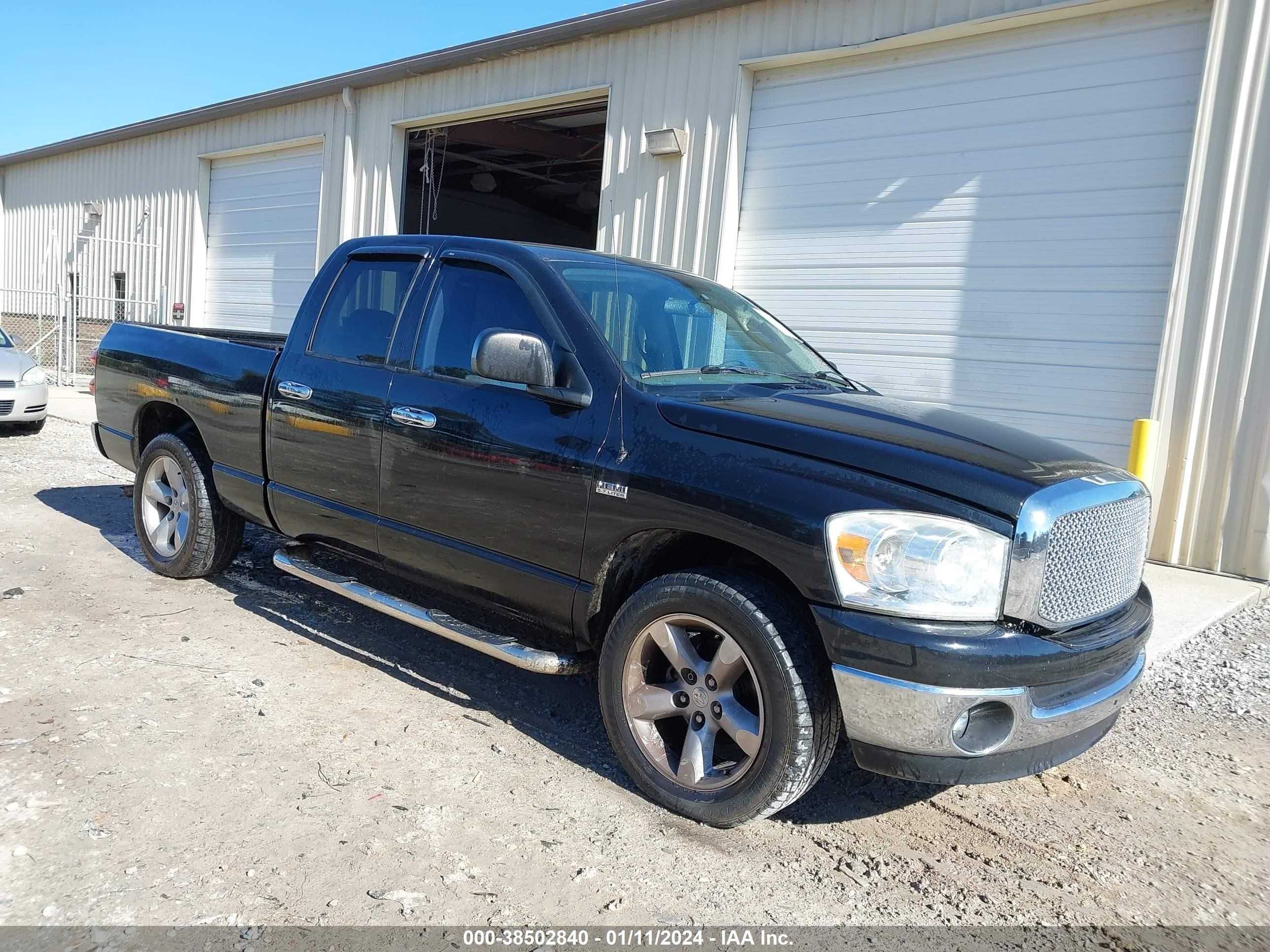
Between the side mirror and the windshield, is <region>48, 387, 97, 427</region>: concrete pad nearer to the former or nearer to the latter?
the windshield

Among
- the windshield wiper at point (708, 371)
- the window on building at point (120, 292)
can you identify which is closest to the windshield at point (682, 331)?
the windshield wiper at point (708, 371)

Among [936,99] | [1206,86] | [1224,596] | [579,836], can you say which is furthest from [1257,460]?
[579,836]

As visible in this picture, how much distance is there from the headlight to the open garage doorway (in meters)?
7.83

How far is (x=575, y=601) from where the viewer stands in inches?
134

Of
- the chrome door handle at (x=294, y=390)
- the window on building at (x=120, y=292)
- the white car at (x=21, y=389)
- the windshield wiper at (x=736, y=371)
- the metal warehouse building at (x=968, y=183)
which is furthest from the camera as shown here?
the window on building at (x=120, y=292)

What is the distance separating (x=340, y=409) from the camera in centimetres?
Result: 426

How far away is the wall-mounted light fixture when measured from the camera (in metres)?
9.38

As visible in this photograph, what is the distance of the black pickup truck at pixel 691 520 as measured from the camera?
2689 mm

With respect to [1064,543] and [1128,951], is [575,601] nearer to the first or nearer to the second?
[1064,543]

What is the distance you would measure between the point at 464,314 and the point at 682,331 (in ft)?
3.03

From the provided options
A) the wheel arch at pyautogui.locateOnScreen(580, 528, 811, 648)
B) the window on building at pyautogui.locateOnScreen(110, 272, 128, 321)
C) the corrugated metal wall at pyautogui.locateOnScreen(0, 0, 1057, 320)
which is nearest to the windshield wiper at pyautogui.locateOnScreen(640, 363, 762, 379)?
the wheel arch at pyautogui.locateOnScreen(580, 528, 811, 648)

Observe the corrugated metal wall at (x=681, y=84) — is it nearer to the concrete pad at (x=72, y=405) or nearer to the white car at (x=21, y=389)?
the white car at (x=21, y=389)

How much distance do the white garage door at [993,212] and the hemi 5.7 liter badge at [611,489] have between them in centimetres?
532

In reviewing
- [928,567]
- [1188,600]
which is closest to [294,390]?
[928,567]
